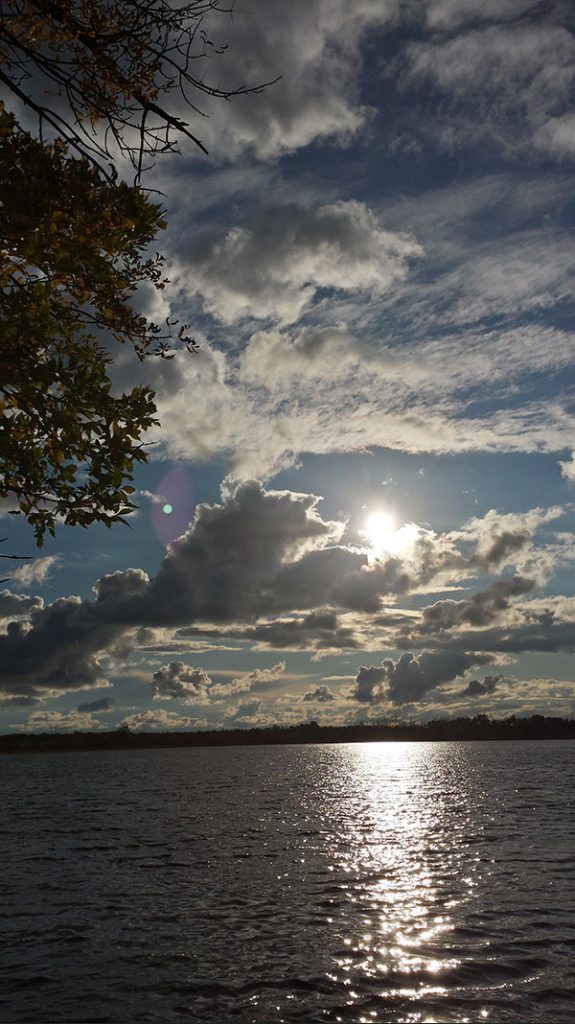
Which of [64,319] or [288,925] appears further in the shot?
[288,925]

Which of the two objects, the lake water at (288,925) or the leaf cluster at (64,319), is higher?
the leaf cluster at (64,319)

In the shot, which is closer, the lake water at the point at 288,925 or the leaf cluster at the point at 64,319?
the leaf cluster at the point at 64,319

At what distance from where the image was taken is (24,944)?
68.2 feet

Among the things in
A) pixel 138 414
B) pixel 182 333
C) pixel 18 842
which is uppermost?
pixel 182 333

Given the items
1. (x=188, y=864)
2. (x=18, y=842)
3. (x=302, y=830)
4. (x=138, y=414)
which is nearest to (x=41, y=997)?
(x=138, y=414)

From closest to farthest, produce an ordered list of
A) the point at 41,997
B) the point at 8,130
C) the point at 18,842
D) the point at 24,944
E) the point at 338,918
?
the point at 8,130 < the point at 41,997 < the point at 24,944 < the point at 338,918 < the point at 18,842

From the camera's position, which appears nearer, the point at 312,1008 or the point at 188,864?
the point at 312,1008

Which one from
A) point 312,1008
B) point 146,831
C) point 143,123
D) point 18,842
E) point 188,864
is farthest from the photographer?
point 146,831

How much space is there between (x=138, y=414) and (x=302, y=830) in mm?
45705

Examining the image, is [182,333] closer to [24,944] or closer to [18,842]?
[24,944]

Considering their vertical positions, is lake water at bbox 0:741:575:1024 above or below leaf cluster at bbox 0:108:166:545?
below

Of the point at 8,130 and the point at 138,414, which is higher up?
the point at 8,130

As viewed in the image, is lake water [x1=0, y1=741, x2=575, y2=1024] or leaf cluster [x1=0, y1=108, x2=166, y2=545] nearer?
leaf cluster [x1=0, y1=108, x2=166, y2=545]

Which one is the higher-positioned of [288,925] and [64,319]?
[64,319]
